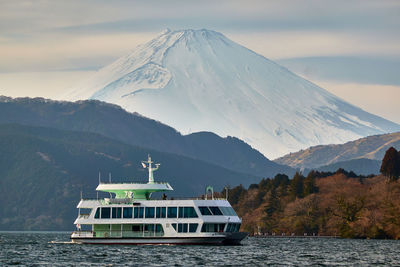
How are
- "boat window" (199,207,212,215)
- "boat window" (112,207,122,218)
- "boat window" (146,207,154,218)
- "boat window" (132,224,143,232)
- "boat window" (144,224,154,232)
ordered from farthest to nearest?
"boat window" (112,207,122,218)
"boat window" (132,224,143,232)
"boat window" (146,207,154,218)
"boat window" (144,224,154,232)
"boat window" (199,207,212,215)

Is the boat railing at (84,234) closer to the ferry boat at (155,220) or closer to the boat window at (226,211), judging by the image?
the ferry boat at (155,220)

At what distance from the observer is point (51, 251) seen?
107 meters

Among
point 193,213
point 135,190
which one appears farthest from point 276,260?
point 135,190

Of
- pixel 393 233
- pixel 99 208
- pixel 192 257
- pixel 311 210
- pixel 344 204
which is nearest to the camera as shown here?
pixel 192 257

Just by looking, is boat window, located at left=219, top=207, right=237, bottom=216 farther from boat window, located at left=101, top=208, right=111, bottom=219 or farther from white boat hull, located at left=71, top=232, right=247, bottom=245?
boat window, located at left=101, top=208, right=111, bottom=219

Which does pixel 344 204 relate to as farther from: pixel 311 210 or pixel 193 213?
pixel 193 213

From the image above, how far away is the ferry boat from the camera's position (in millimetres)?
109062

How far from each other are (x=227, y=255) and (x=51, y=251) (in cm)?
2100

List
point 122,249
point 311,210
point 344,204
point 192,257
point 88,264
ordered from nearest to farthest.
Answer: point 88,264 < point 192,257 < point 122,249 < point 344,204 < point 311,210

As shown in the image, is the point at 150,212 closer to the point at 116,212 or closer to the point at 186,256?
the point at 116,212

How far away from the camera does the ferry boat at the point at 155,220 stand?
109062 mm

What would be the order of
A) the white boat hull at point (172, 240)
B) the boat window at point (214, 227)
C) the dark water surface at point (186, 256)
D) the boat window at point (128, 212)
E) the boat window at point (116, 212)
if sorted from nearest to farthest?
the dark water surface at point (186, 256) < the white boat hull at point (172, 240) < the boat window at point (214, 227) < the boat window at point (128, 212) < the boat window at point (116, 212)

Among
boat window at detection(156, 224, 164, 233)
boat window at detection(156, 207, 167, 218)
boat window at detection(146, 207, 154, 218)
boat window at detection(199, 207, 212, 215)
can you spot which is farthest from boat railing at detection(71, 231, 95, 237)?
boat window at detection(199, 207, 212, 215)

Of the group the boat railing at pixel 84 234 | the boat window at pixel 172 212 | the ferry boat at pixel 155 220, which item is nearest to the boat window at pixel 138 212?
the ferry boat at pixel 155 220
